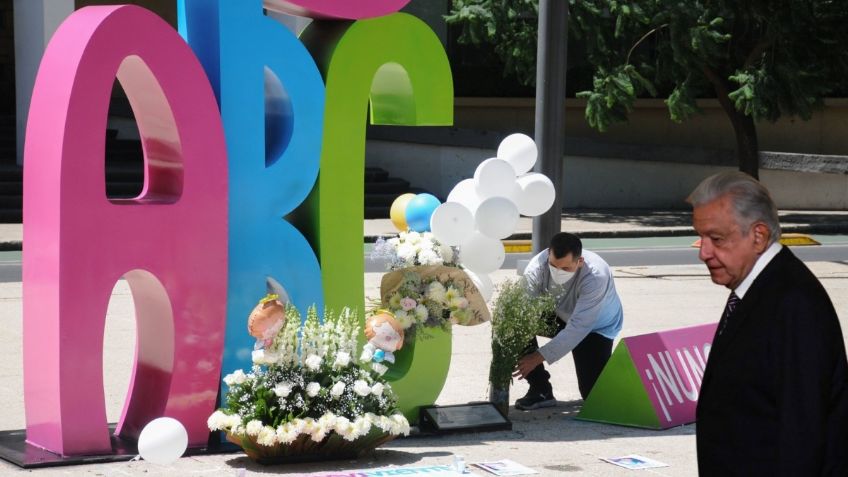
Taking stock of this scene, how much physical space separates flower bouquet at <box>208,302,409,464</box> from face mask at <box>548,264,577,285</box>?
1957 millimetres

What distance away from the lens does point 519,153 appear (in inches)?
342

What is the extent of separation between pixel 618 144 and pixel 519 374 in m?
17.9

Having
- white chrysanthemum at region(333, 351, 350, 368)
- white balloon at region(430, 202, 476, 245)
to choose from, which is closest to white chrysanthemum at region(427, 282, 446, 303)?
white balloon at region(430, 202, 476, 245)

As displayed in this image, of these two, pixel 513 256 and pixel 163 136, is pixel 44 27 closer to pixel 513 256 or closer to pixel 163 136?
pixel 513 256

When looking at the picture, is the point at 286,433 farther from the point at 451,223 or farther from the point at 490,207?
the point at 490,207

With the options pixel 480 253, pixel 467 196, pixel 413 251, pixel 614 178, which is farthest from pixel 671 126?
pixel 413 251

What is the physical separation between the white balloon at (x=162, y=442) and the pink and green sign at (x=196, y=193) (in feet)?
3.39

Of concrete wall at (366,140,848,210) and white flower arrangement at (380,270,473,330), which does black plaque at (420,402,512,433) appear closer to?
white flower arrangement at (380,270,473,330)

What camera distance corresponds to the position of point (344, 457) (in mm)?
7090

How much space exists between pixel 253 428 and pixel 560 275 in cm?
272

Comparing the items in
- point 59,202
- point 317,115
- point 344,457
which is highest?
point 317,115

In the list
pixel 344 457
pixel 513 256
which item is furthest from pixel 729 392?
pixel 513 256

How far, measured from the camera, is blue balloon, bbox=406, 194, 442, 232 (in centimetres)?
838

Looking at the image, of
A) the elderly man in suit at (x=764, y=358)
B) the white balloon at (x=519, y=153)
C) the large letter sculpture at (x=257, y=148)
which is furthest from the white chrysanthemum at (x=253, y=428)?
the elderly man in suit at (x=764, y=358)
